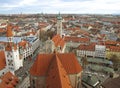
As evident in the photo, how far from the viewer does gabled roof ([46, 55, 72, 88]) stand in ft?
110

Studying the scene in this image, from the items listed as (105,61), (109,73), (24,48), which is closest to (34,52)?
(24,48)

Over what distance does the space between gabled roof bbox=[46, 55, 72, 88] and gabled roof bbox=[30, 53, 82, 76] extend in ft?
4.74

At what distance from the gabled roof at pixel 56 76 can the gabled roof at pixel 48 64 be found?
1444 mm

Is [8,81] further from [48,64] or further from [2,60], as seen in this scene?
[2,60]

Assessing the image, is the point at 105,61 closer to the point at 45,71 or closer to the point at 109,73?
the point at 109,73

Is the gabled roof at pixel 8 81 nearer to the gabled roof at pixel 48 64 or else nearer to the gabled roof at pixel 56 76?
the gabled roof at pixel 48 64

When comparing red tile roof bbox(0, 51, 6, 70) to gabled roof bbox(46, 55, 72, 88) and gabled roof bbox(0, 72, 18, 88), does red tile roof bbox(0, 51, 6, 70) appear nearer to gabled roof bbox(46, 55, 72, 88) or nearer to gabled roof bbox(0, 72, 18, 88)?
gabled roof bbox(0, 72, 18, 88)

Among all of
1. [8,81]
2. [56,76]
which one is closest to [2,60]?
[8,81]

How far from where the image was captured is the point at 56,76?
3544 cm

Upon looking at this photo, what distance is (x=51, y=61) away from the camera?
40.9 meters

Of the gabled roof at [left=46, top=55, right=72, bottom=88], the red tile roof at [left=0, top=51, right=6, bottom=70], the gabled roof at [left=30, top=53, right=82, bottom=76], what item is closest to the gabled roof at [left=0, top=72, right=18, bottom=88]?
the gabled roof at [left=30, top=53, right=82, bottom=76]

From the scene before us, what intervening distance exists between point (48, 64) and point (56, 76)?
6.32 meters

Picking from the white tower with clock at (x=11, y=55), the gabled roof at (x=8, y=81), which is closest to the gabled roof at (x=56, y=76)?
the gabled roof at (x=8, y=81)

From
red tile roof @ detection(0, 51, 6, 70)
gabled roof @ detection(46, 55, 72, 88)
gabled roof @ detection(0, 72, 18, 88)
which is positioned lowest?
gabled roof @ detection(0, 72, 18, 88)
